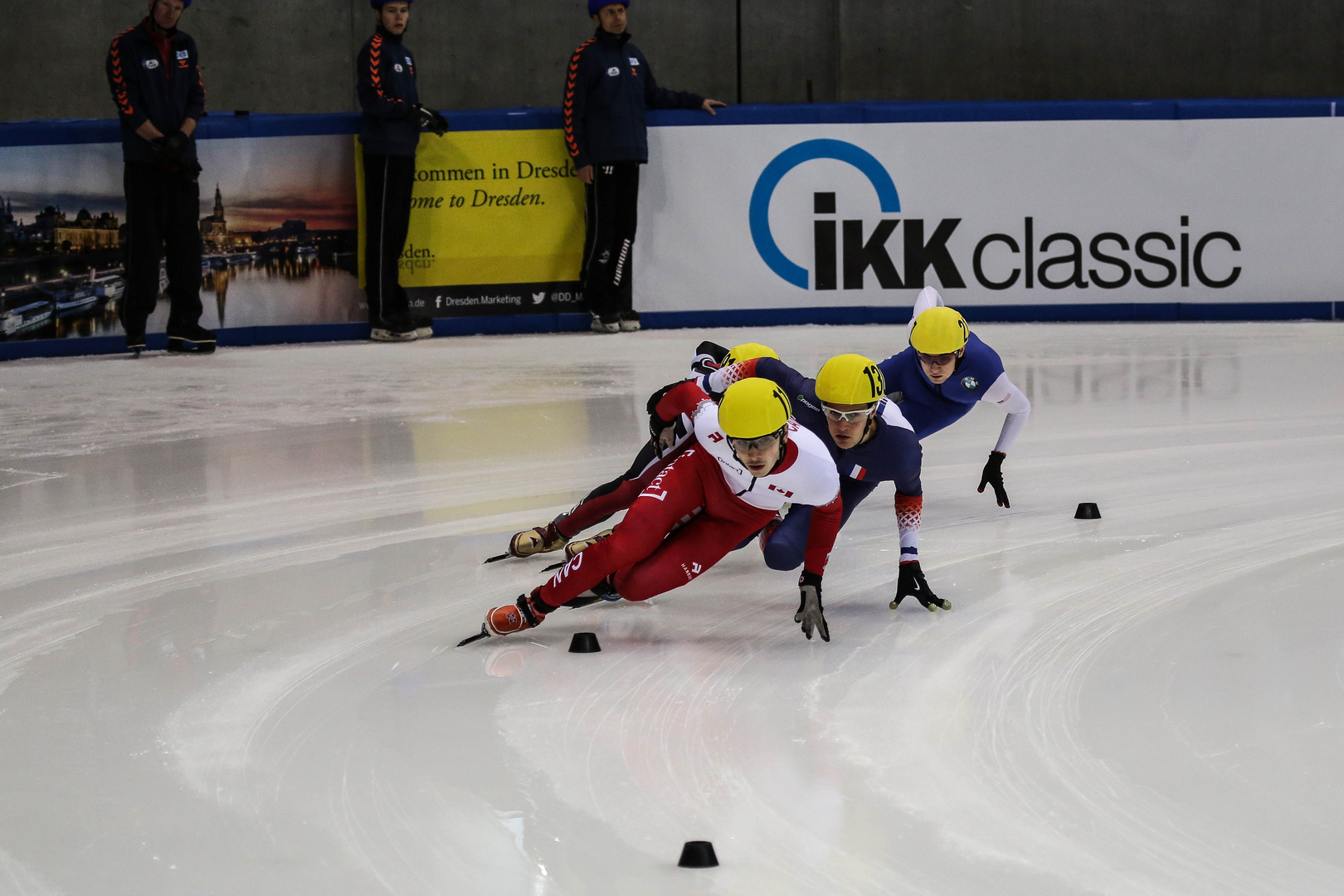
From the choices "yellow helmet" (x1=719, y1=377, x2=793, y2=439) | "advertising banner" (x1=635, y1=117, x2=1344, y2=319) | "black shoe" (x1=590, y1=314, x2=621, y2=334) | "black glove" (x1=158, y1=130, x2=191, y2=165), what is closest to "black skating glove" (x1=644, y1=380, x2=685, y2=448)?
"yellow helmet" (x1=719, y1=377, x2=793, y2=439)

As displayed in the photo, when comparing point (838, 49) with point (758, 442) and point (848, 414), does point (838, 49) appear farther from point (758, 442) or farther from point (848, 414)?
point (758, 442)

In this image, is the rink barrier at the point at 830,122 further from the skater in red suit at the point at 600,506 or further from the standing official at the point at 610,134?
the skater in red suit at the point at 600,506

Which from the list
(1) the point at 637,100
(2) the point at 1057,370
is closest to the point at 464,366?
(1) the point at 637,100

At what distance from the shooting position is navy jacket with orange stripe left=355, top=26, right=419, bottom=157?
33.1ft

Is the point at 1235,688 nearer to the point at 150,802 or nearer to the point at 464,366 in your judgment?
the point at 150,802

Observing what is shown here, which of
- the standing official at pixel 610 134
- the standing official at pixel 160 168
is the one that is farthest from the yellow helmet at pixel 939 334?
the standing official at pixel 160 168

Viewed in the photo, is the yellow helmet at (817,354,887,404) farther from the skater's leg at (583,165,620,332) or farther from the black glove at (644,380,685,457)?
the skater's leg at (583,165,620,332)

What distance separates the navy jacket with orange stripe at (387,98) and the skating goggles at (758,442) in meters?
7.01

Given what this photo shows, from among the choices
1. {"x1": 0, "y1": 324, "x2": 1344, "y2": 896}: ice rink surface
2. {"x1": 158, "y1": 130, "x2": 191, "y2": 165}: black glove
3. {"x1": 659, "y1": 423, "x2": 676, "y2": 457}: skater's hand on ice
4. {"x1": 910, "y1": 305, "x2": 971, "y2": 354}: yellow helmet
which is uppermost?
{"x1": 158, "y1": 130, "x2": 191, "y2": 165}: black glove

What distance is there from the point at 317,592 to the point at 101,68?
34.5 ft

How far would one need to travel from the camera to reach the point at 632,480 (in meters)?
4.88

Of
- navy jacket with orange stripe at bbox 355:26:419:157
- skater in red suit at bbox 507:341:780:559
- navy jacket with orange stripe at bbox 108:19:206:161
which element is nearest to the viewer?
skater in red suit at bbox 507:341:780:559

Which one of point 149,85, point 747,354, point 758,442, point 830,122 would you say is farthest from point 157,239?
point 758,442

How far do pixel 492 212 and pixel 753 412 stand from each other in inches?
292
